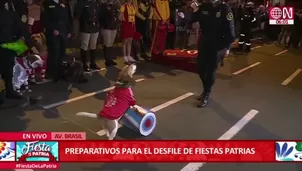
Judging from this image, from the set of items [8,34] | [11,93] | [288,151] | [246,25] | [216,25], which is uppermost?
[216,25]

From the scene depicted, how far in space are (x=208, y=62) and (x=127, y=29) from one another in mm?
2736

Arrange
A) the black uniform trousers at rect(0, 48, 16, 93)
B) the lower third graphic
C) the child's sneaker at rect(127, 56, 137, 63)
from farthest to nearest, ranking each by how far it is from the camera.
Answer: the child's sneaker at rect(127, 56, 137, 63)
the black uniform trousers at rect(0, 48, 16, 93)
the lower third graphic

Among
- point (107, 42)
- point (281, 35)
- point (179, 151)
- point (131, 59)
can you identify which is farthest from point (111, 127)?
point (281, 35)

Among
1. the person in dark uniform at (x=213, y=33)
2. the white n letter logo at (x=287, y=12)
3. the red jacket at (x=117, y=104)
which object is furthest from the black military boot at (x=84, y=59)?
the white n letter logo at (x=287, y=12)

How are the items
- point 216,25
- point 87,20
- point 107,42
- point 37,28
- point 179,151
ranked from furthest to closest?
1. point 107,42
2. point 37,28
3. point 87,20
4. point 216,25
5. point 179,151

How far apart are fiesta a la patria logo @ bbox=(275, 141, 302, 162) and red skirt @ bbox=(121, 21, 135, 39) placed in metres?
4.83

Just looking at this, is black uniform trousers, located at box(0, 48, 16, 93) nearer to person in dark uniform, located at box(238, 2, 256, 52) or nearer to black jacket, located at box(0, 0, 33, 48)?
black jacket, located at box(0, 0, 33, 48)

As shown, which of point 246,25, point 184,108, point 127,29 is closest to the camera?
point 184,108

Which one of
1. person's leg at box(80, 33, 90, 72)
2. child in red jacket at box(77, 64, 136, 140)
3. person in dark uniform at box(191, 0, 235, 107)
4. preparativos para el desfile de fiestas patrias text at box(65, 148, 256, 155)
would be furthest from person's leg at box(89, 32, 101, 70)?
preparativos para el desfile de fiestas patrias text at box(65, 148, 256, 155)

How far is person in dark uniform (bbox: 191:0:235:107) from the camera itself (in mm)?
5355

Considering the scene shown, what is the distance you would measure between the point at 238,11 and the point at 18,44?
752 cm

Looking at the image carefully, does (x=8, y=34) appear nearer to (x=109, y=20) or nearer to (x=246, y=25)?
(x=109, y=20)

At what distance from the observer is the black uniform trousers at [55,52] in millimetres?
6301

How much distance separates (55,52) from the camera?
6375mm
